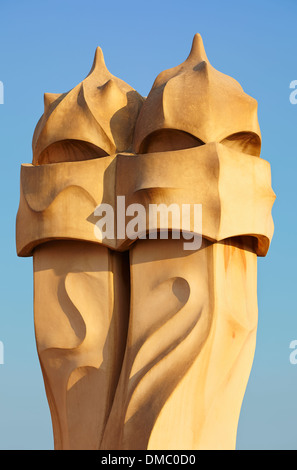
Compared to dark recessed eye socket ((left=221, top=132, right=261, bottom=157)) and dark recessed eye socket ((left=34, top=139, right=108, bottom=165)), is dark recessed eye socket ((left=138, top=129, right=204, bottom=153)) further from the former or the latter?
dark recessed eye socket ((left=34, top=139, right=108, bottom=165))

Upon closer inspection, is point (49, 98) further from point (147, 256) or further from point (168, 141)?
point (147, 256)

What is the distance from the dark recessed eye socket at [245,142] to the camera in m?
11.4

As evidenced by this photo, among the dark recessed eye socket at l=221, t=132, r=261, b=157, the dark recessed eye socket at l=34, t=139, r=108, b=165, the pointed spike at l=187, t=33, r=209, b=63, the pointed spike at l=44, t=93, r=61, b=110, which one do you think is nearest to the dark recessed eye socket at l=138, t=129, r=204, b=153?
the dark recessed eye socket at l=221, t=132, r=261, b=157

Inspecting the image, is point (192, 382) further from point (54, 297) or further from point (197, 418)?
point (54, 297)

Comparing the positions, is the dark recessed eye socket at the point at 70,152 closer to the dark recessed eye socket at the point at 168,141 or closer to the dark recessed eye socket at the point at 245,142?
the dark recessed eye socket at the point at 168,141

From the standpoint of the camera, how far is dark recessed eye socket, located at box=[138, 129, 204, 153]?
1117 cm

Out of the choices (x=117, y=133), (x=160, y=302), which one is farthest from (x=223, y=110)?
(x=160, y=302)

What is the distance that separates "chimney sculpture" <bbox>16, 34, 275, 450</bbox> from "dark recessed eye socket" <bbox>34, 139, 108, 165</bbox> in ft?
0.06

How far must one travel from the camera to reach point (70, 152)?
1189cm

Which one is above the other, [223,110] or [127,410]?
[223,110]

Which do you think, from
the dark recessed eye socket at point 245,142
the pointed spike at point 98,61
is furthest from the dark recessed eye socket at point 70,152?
the dark recessed eye socket at point 245,142

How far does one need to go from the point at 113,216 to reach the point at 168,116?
142cm

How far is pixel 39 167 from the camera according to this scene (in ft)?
38.4

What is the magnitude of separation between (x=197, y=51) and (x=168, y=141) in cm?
136
